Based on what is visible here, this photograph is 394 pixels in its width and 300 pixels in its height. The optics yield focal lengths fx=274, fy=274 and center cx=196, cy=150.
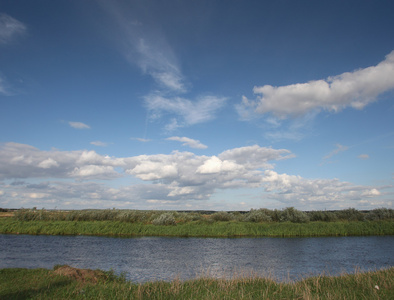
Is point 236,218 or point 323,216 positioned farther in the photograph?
point 323,216

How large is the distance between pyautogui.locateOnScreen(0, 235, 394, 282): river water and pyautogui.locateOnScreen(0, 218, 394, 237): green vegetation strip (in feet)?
22.3

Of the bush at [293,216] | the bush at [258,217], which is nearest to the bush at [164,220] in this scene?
the bush at [258,217]

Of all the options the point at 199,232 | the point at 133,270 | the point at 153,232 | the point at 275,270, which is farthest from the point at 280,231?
the point at 133,270

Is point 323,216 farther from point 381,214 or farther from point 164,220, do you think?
point 164,220

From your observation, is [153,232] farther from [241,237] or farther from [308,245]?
[308,245]

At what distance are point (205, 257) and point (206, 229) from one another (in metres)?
19.1

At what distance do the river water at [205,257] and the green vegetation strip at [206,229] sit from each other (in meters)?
6.81

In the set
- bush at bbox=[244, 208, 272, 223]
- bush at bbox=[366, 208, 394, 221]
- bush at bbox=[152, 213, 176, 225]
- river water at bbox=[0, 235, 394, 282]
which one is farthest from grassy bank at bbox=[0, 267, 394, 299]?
Answer: bush at bbox=[366, 208, 394, 221]

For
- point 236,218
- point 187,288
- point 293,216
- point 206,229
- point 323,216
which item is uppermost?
point 323,216

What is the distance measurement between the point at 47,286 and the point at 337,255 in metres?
27.6

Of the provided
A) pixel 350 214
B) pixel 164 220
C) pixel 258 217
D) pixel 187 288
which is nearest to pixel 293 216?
pixel 258 217

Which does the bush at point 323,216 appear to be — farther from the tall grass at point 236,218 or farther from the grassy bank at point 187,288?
the grassy bank at point 187,288

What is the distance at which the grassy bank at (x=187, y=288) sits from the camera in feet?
A: 36.3

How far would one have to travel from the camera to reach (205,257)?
27578mm
